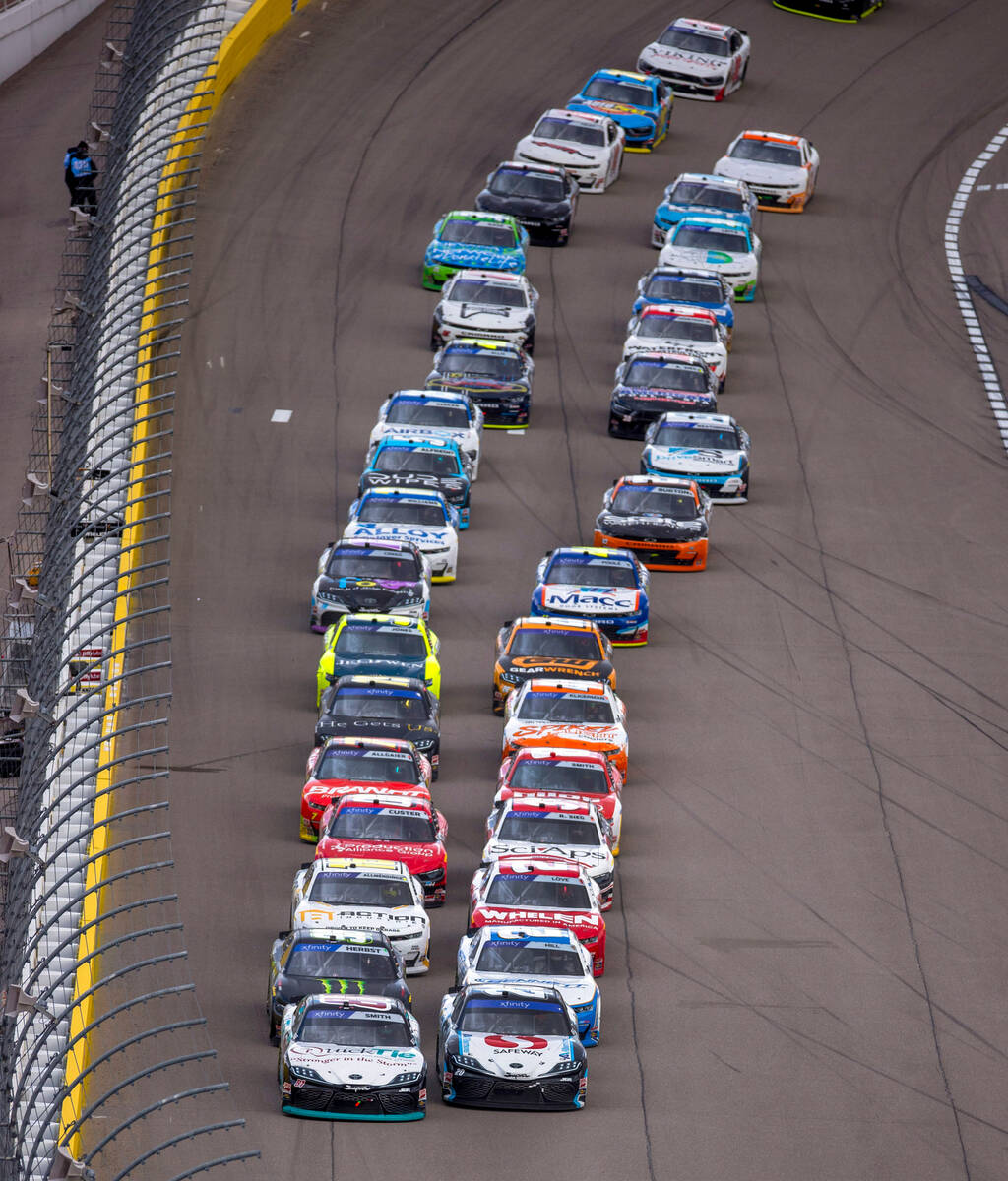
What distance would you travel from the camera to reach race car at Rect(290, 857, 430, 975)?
28875 mm

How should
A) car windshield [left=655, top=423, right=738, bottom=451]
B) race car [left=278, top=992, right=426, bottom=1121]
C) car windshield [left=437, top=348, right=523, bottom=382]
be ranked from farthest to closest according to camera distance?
1. car windshield [left=437, top=348, right=523, bottom=382]
2. car windshield [left=655, top=423, right=738, bottom=451]
3. race car [left=278, top=992, right=426, bottom=1121]

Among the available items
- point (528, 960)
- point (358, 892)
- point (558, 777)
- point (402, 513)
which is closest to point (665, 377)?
point (402, 513)

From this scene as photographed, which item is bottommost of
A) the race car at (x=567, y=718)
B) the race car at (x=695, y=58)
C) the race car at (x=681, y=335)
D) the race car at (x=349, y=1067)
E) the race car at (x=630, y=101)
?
the race car at (x=349, y=1067)

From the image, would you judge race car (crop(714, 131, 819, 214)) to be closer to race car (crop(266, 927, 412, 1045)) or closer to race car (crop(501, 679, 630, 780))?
race car (crop(501, 679, 630, 780))

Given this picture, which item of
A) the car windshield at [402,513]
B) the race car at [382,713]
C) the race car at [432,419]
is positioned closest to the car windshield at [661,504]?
the car windshield at [402,513]

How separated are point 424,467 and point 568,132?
15.8 meters

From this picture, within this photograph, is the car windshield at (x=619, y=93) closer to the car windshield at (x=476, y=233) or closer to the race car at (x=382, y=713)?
the car windshield at (x=476, y=233)

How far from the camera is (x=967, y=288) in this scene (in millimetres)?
52688

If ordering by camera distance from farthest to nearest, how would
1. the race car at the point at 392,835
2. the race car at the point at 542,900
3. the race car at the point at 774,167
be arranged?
the race car at the point at 774,167 → the race car at the point at 392,835 → the race car at the point at 542,900

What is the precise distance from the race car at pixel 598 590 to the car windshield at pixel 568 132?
18.5 meters

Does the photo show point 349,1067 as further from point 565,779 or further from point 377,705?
point 377,705

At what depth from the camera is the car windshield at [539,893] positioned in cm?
2952

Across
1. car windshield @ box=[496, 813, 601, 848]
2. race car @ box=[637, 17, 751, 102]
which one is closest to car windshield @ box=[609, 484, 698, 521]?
car windshield @ box=[496, 813, 601, 848]

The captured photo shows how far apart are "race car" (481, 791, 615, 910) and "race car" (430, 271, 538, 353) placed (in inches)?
644
